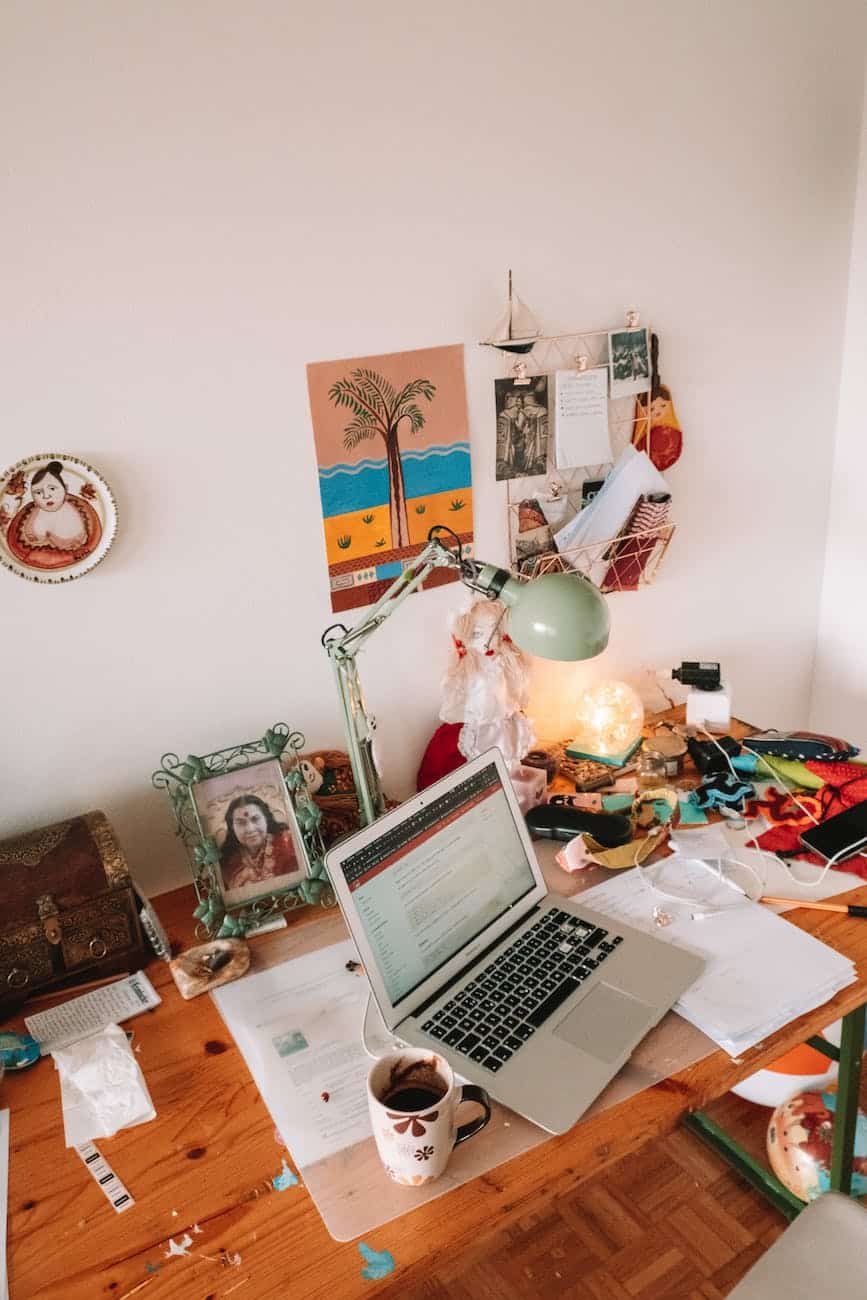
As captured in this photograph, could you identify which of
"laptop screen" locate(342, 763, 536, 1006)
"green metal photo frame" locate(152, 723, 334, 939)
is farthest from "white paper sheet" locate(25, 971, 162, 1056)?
"laptop screen" locate(342, 763, 536, 1006)

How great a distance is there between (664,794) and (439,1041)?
63 centimetres

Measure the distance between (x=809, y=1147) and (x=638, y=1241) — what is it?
349mm

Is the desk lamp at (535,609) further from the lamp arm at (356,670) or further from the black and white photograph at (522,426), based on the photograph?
the black and white photograph at (522,426)

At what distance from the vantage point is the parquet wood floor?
1607 millimetres

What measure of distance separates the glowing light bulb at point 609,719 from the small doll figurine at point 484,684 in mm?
166

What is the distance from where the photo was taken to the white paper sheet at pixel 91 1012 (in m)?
1.18

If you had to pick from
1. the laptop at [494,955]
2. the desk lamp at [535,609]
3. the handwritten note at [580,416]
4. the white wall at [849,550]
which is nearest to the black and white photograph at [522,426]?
the handwritten note at [580,416]

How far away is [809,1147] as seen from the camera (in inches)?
64.9

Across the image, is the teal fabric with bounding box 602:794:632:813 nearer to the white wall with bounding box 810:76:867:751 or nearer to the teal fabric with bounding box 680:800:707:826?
the teal fabric with bounding box 680:800:707:826

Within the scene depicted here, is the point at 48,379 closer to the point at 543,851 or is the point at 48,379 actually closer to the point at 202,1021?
the point at 202,1021

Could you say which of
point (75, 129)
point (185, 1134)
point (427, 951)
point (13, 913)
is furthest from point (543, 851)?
point (75, 129)

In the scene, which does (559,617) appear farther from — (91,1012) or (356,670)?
(91,1012)

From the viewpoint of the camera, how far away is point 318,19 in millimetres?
1239

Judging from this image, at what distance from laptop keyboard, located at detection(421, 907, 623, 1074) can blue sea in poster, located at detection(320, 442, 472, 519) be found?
68 centimetres
